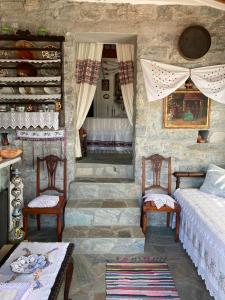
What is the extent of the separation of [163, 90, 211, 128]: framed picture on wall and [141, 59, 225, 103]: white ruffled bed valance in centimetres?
15

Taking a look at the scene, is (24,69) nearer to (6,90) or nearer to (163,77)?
(6,90)

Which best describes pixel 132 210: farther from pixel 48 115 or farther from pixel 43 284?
pixel 43 284

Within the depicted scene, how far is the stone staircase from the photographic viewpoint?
3584mm

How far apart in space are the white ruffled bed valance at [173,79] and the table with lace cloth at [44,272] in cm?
257

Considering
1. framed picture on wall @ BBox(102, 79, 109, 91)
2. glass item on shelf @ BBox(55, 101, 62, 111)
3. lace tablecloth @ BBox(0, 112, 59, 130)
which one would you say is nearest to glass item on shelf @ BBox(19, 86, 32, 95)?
lace tablecloth @ BBox(0, 112, 59, 130)

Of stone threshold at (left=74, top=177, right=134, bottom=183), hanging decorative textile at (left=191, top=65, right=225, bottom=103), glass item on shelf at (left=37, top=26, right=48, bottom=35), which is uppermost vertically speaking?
glass item on shelf at (left=37, top=26, right=48, bottom=35)

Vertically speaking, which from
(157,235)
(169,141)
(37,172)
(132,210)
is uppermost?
(169,141)

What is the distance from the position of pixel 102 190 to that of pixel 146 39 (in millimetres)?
2250

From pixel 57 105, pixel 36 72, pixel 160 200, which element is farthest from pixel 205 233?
pixel 36 72

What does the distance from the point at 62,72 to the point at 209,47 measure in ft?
6.89

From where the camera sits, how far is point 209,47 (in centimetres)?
419

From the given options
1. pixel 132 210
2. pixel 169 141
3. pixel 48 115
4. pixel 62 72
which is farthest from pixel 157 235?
pixel 62 72

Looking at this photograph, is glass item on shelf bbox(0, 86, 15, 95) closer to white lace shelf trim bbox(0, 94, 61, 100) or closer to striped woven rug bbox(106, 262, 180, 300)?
white lace shelf trim bbox(0, 94, 61, 100)

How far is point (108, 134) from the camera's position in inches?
244
